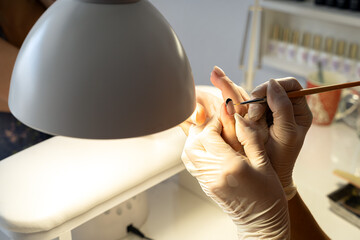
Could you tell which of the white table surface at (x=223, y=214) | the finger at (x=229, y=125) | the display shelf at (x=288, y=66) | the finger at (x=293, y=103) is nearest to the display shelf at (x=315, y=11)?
the display shelf at (x=288, y=66)

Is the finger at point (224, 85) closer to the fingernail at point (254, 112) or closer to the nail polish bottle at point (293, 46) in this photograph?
the fingernail at point (254, 112)

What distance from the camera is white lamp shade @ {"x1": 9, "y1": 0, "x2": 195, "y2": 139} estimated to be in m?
0.52

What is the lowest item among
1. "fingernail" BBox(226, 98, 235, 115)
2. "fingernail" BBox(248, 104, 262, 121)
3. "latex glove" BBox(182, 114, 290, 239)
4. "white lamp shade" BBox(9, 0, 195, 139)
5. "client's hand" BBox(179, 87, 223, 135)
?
"latex glove" BBox(182, 114, 290, 239)

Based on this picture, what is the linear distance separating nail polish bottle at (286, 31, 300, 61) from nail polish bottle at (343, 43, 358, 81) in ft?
1.11

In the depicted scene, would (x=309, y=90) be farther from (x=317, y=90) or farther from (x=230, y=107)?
(x=230, y=107)

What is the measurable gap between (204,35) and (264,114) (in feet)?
7.67

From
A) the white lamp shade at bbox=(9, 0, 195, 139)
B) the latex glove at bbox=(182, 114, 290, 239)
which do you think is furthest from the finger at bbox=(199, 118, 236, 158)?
the white lamp shade at bbox=(9, 0, 195, 139)

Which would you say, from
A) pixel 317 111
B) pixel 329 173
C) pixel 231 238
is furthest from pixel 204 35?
pixel 231 238

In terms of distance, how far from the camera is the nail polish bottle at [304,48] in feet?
8.54

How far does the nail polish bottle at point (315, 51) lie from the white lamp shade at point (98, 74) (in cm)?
218

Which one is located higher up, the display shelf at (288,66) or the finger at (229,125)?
the finger at (229,125)

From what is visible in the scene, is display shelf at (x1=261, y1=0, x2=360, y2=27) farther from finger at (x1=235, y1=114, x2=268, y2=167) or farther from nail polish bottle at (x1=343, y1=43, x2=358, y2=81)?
finger at (x1=235, y1=114, x2=268, y2=167)

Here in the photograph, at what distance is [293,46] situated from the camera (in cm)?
265

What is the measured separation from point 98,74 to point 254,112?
50 cm
